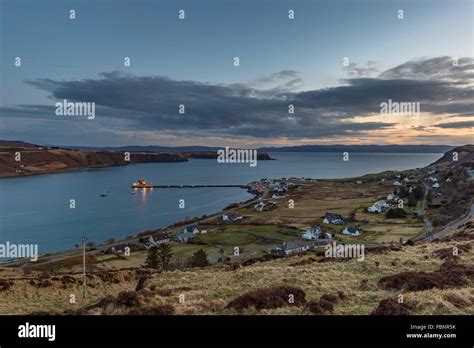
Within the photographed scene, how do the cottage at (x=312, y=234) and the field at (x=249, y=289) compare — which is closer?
the field at (x=249, y=289)

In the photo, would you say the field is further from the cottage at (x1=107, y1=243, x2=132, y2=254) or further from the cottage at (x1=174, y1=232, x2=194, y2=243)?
the cottage at (x1=174, y1=232, x2=194, y2=243)

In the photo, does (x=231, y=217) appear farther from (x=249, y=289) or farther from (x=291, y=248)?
(x=249, y=289)

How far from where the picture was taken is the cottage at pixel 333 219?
4428 centimetres

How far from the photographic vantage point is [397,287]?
317 inches

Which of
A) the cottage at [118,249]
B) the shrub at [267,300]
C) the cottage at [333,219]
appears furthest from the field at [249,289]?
the cottage at [333,219]

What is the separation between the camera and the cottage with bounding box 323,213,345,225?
4428cm

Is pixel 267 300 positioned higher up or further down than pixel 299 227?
higher up

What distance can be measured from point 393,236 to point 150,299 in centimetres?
3283

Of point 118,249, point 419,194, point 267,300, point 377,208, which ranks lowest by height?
point 118,249

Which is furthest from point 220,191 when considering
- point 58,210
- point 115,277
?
point 115,277

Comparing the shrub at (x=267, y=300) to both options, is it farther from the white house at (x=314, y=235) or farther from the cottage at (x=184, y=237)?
the cottage at (x=184, y=237)

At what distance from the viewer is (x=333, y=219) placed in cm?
4478

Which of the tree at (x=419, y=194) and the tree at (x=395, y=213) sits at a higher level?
the tree at (x=419, y=194)

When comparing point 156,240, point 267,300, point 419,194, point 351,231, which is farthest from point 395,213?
point 267,300
